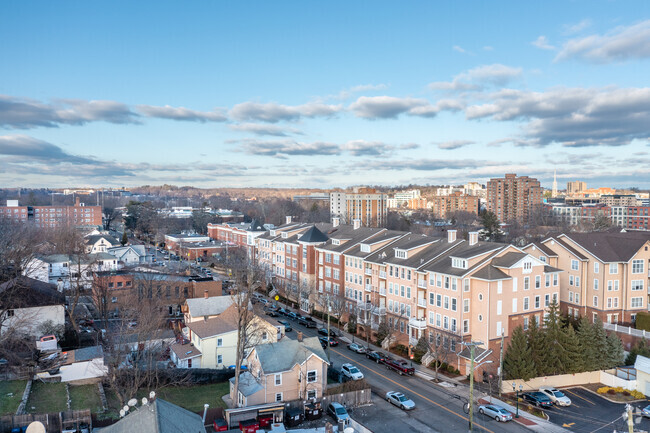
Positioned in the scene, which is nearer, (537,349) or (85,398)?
(85,398)

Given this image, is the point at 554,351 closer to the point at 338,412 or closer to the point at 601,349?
the point at 601,349

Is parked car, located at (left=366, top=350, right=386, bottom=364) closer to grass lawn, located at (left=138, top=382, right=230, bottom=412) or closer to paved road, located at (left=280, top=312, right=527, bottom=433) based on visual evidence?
paved road, located at (left=280, top=312, right=527, bottom=433)

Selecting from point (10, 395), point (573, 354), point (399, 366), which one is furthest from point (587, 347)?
point (10, 395)

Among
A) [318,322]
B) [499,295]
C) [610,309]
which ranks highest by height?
[499,295]

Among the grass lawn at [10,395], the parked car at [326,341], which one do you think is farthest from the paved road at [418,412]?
the grass lawn at [10,395]

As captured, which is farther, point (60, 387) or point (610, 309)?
point (610, 309)

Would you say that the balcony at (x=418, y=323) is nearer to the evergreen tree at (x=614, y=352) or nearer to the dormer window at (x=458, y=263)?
the dormer window at (x=458, y=263)

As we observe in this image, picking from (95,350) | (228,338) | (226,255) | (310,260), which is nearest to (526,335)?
(228,338)

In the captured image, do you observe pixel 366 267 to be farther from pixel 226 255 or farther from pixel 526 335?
pixel 226 255
